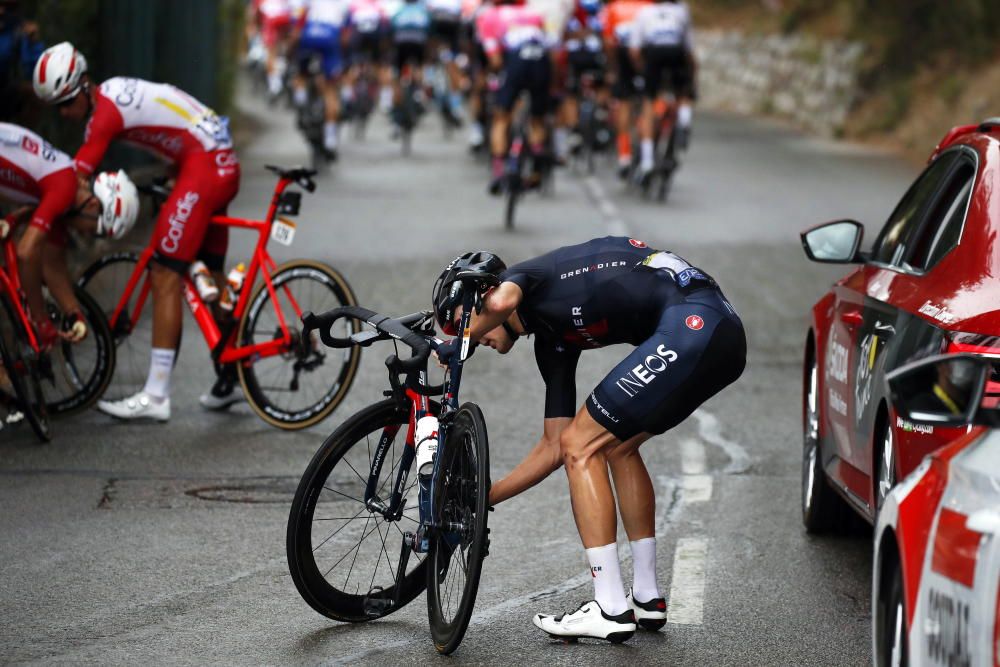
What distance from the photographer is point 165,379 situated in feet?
31.8

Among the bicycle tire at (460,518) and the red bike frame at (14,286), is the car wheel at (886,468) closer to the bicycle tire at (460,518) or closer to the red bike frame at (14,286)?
the bicycle tire at (460,518)

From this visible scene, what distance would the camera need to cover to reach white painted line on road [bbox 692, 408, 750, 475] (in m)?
8.87

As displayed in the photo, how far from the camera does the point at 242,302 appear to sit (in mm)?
9664

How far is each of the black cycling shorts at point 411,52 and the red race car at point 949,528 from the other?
23577 mm

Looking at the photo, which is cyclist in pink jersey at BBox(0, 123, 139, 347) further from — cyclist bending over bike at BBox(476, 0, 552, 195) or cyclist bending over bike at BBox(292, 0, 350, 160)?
cyclist bending over bike at BBox(292, 0, 350, 160)

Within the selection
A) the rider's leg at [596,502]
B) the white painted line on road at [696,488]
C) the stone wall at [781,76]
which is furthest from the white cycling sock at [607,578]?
the stone wall at [781,76]

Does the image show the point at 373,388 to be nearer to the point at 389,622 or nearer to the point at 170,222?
the point at 170,222

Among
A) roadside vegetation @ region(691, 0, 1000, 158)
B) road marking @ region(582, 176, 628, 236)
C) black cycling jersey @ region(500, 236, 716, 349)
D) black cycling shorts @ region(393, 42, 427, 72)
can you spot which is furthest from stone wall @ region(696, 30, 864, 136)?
black cycling jersey @ region(500, 236, 716, 349)

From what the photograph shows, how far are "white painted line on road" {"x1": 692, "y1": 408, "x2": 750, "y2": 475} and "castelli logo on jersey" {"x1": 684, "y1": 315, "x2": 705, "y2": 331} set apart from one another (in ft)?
9.35

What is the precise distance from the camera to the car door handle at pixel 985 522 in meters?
3.71

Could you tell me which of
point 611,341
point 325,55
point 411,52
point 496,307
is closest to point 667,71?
point 325,55

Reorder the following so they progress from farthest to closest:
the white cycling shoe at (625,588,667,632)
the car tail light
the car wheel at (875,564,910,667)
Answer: the white cycling shoe at (625,588,667,632)
the car tail light
the car wheel at (875,564,910,667)

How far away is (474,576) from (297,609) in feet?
3.42

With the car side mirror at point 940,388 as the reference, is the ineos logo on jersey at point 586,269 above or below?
below
